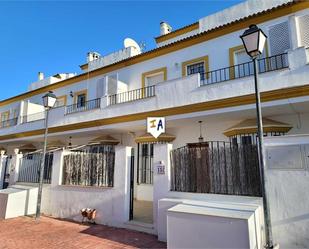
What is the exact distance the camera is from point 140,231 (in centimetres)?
721

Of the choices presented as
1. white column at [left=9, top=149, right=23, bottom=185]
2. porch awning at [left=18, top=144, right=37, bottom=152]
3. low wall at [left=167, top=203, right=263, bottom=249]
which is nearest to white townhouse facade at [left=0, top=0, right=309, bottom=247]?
low wall at [left=167, top=203, right=263, bottom=249]

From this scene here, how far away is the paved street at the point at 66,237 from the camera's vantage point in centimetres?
615

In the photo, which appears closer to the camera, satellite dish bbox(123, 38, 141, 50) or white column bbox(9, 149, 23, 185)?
white column bbox(9, 149, 23, 185)

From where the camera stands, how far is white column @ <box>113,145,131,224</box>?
7.70 metres

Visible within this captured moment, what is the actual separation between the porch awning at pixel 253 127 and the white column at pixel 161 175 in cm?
428

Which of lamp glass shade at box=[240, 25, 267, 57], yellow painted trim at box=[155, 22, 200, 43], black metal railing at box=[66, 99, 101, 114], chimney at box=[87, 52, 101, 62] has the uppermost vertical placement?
chimney at box=[87, 52, 101, 62]

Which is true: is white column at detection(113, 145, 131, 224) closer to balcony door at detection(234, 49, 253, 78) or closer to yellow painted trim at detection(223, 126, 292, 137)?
yellow painted trim at detection(223, 126, 292, 137)

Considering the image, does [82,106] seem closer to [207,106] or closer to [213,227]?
[207,106]

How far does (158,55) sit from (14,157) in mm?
Answer: 9689

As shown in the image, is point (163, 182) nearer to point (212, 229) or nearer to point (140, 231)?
point (140, 231)

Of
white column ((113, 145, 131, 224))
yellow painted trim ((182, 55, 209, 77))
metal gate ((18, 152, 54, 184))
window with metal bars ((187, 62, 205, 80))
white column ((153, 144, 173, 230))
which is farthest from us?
window with metal bars ((187, 62, 205, 80))

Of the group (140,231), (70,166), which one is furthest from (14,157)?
(140,231)

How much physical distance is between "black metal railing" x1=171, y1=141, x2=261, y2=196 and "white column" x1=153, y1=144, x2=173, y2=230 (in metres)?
0.17

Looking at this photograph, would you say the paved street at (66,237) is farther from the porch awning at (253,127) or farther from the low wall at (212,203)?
the porch awning at (253,127)
